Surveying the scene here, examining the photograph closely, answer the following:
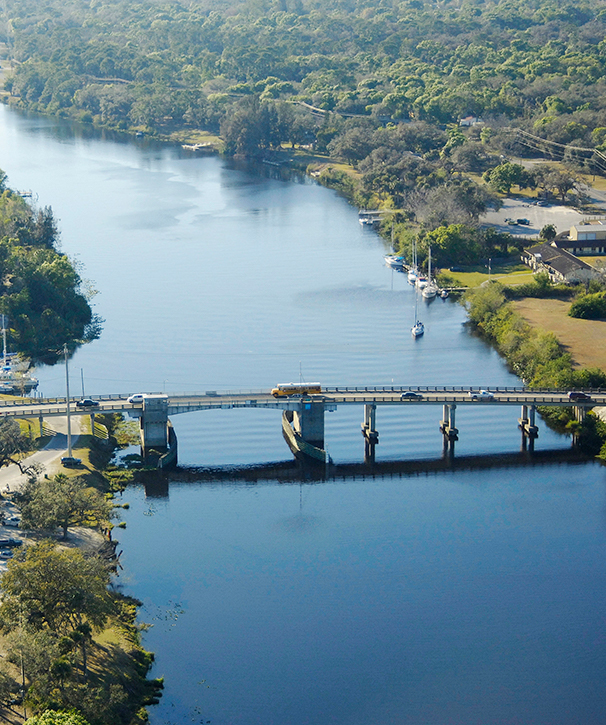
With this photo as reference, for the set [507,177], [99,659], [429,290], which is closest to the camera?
[99,659]

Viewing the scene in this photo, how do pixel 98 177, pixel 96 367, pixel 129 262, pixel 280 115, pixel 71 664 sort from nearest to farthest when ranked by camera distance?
pixel 71 664 < pixel 96 367 < pixel 129 262 < pixel 98 177 < pixel 280 115

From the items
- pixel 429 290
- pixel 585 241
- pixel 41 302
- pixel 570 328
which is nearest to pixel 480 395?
pixel 570 328

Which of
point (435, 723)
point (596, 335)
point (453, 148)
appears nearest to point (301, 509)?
point (435, 723)

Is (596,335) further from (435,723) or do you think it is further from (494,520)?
(435,723)

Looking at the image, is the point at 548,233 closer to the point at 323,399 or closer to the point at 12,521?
the point at 323,399

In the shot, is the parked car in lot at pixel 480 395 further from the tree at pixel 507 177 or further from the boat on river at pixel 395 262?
the tree at pixel 507 177

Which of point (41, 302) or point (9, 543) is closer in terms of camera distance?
point (9, 543)

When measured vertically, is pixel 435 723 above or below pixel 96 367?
below

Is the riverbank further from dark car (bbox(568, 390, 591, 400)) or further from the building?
the building
